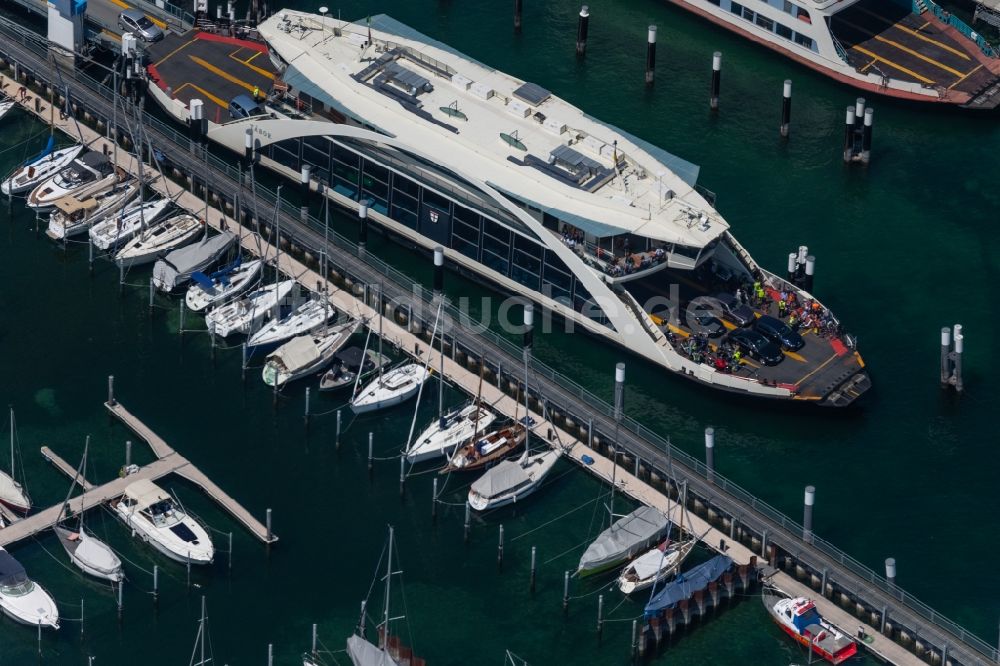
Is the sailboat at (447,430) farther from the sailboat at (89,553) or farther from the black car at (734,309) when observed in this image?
the sailboat at (89,553)

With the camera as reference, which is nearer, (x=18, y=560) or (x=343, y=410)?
(x=18, y=560)

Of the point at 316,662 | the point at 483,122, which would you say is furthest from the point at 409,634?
the point at 483,122

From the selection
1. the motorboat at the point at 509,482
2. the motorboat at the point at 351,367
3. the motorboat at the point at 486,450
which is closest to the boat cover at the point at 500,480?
the motorboat at the point at 509,482

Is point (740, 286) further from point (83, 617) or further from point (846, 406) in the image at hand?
point (83, 617)

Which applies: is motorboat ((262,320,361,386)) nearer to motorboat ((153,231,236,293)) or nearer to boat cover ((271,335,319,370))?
boat cover ((271,335,319,370))

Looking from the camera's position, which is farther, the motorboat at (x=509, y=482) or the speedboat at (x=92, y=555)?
the motorboat at (x=509, y=482)
